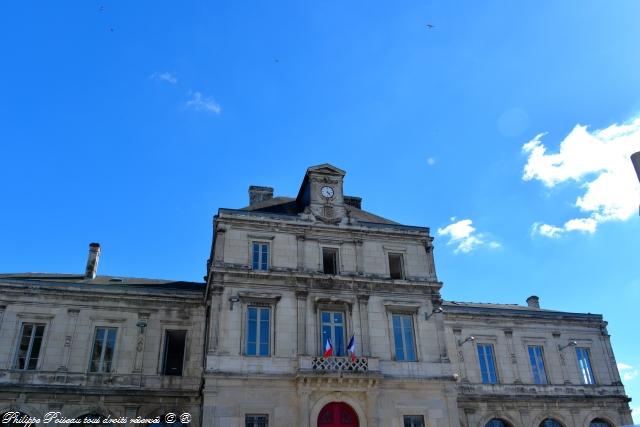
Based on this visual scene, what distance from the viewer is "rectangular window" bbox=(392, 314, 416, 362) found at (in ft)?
76.2

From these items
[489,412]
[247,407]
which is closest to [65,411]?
[247,407]

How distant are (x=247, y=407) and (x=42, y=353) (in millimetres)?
10038

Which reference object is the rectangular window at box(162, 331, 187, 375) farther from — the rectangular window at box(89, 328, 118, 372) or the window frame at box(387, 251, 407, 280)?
the window frame at box(387, 251, 407, 280)

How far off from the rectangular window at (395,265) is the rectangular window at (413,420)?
21.0ft

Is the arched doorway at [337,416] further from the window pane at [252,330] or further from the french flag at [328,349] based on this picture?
the window pane at [252,330]

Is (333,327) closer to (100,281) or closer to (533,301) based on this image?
(100,281)

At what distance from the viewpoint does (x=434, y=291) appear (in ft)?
81.6

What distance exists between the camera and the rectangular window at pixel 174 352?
82.4 feet

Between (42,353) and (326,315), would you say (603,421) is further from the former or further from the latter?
(42,353)

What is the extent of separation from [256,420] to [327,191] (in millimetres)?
10962

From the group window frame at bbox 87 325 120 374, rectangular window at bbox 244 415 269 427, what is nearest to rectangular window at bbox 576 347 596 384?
rectangular window at bbox 244 415 269 427

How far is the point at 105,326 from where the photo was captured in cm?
2472

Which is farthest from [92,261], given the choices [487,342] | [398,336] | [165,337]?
[487,342]

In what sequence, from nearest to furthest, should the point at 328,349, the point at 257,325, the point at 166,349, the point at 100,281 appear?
the point at 328,349
the point at 257,325
the point at 166,349
the point at 100,281
